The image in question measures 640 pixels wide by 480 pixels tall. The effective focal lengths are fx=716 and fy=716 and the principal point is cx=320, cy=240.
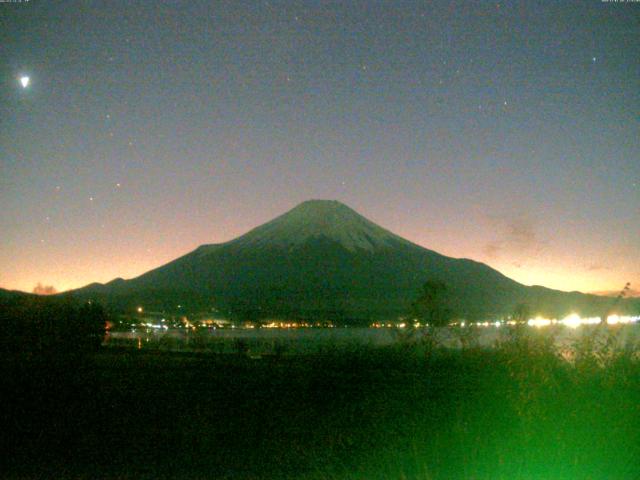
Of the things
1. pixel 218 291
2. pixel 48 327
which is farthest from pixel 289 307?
pixel 48 327

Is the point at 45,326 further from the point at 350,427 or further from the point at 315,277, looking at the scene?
the point at 315,277

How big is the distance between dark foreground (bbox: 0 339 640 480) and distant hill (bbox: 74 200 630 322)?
285 feet

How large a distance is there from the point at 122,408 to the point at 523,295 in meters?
120

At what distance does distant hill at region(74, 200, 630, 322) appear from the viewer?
11138cm

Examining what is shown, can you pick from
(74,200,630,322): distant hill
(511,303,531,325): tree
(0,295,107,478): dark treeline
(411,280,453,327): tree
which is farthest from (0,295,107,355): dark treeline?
(74,200,630,322): distant hill

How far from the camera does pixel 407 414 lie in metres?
10.9

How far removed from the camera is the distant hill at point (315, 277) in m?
111

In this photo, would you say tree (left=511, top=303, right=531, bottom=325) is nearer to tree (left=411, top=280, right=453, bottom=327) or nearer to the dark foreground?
the dark foreground

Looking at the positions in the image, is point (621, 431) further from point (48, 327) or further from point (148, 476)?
point (48, 327)

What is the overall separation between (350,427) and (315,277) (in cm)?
11802

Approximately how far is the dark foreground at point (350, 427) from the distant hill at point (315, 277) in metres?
86.7

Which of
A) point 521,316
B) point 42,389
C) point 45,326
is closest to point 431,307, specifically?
point 521,316

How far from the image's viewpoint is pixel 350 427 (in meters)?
10.1

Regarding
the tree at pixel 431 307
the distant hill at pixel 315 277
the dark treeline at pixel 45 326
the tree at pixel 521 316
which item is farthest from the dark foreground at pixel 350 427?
the distant hill at pixel 315 277
